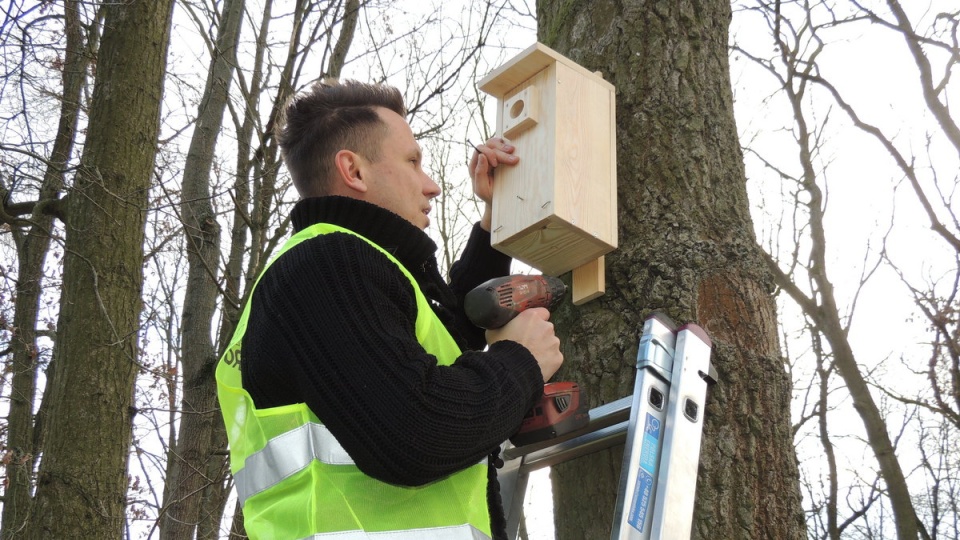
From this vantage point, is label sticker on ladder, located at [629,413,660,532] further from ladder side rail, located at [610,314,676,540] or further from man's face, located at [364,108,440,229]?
man's face, located at [364,108,440,229]

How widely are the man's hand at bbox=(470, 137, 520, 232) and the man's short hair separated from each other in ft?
0.86

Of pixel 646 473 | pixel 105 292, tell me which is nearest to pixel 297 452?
pixel 646 473

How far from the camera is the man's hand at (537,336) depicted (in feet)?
6.12

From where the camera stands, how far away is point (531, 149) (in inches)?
93.7

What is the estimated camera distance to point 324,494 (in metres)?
1.57

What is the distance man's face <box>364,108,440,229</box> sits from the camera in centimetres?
218

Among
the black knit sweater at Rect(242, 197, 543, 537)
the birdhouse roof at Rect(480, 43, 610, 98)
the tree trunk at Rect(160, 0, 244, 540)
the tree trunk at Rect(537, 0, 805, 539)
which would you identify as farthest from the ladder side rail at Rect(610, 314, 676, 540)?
the tree trunk at Rect(160, 0, 244, 540)

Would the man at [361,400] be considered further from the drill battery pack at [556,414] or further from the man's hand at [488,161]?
the man's hand at [488,161]

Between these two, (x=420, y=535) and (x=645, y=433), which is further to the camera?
(x=645, y=433)

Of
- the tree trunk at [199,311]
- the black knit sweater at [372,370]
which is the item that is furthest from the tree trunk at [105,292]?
the black knit sweater at [372,370]

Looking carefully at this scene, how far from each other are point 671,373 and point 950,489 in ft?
37.3

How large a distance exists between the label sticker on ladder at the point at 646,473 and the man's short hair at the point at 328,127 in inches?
38.8

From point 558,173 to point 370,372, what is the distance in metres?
0.95

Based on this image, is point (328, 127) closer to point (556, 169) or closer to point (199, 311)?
point (556, 169)
